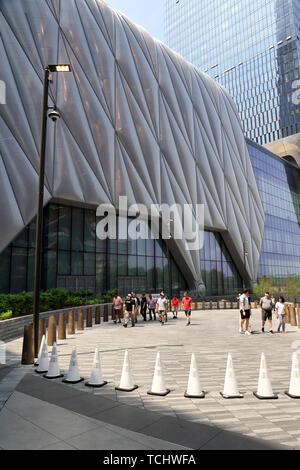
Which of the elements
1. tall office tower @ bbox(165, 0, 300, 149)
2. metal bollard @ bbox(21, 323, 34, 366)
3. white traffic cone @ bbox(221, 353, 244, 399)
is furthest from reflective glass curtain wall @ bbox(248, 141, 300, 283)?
white traffic cone @ bbox(221, 353, 244, 399)

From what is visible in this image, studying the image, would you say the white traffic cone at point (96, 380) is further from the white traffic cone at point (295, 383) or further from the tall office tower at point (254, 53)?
the tall office tower at point (254, 53)

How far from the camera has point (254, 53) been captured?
→ 9475 centimetres

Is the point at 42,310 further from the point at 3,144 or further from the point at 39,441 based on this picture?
the point at 39,441

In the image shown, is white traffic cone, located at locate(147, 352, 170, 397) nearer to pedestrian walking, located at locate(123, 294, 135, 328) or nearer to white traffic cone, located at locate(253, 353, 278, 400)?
white traffic cone, located at locate(253, 353, 278, 400)

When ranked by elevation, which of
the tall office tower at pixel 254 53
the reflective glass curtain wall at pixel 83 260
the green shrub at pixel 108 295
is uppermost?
the tall office tower at pixel 254 53

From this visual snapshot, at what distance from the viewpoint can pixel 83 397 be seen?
5.28 m

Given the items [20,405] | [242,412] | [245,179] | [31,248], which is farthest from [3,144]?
[245,179]

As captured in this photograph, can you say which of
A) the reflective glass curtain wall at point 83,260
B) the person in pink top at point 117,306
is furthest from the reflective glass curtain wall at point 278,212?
the person in pink top at point 117,306

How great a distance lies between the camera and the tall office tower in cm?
8425

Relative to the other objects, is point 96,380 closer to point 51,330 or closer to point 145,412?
point 145,412

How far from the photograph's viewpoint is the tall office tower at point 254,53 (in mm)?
84250

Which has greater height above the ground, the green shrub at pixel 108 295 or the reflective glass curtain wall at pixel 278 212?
the reflective glass curtain wall at pixel 278 212

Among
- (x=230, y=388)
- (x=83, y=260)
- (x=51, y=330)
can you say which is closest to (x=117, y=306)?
(x=51, y=330)
